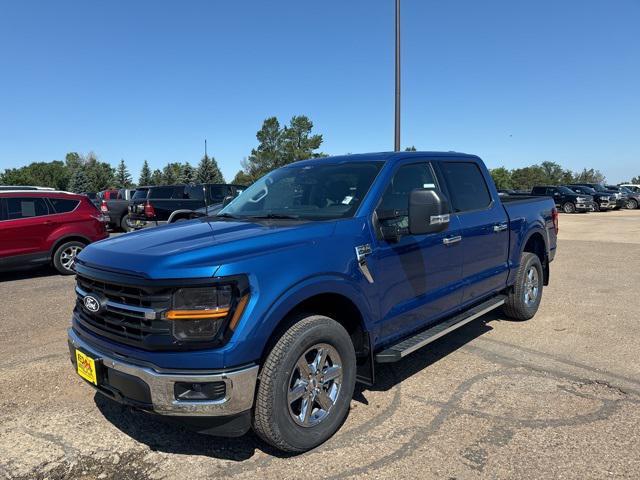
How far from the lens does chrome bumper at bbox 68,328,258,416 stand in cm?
248

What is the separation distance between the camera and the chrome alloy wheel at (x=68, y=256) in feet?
30.1

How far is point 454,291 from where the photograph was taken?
165 inches

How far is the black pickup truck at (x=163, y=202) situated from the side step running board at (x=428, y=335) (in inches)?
388

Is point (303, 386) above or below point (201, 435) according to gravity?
above

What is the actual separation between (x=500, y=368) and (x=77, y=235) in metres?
8.13

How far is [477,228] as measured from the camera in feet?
14.7

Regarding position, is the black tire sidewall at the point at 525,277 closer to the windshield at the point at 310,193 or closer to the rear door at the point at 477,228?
the rear door at the point at 477,228

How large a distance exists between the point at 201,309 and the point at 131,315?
0.43 meters

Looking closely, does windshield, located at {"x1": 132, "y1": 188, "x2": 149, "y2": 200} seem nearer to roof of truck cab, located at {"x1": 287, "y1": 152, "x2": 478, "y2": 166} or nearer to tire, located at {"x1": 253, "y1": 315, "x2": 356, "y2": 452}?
roof of truck cab, located at {"x1": 287, "y1": 152, "x2": 478, "y2": 166}

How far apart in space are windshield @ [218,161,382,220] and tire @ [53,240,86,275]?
6.28 m

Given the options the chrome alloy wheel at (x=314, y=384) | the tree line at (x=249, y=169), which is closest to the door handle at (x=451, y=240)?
the chrome alloy wheel at (x=314, y=384)

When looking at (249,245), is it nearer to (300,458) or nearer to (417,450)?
(300,458)

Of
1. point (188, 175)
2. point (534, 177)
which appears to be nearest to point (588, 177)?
point (534, 177)

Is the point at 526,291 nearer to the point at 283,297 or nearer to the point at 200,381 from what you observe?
the point at 283,297
